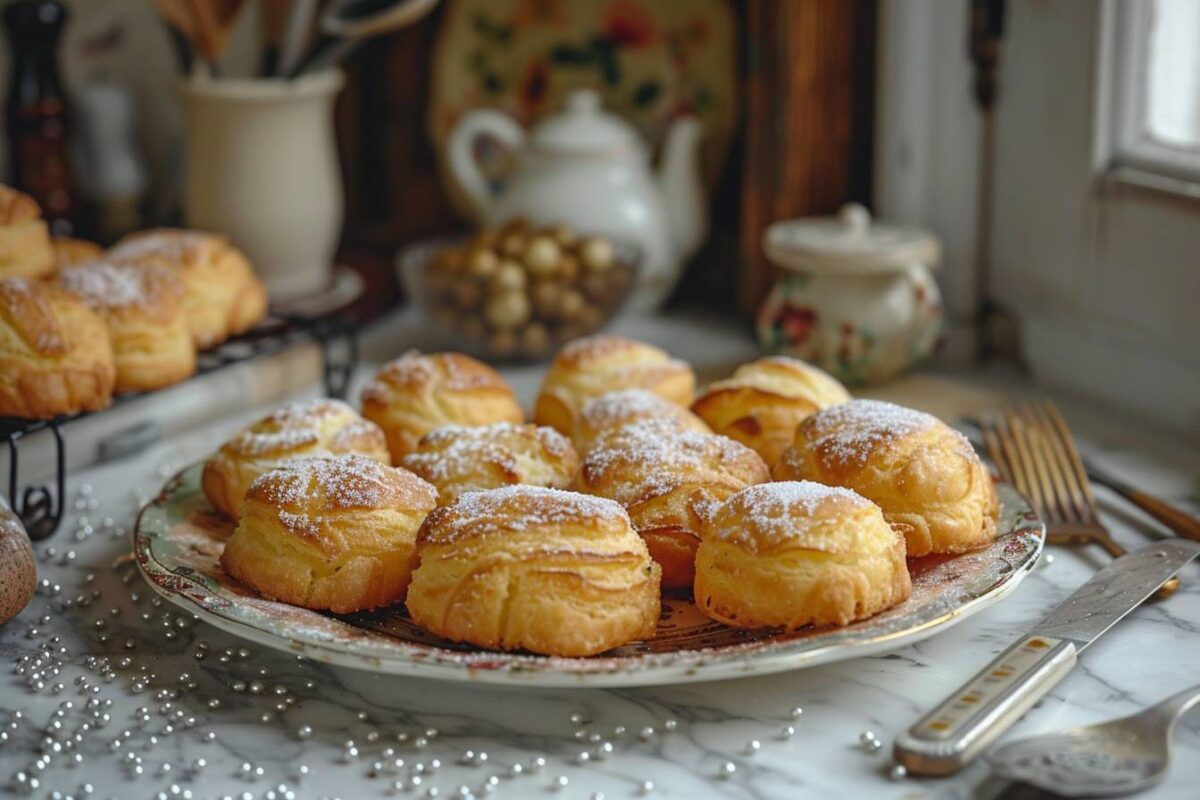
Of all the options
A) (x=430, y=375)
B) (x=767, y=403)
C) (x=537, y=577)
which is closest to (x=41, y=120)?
(x=430, y=375)

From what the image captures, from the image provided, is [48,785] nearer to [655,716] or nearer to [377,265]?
[655,716]

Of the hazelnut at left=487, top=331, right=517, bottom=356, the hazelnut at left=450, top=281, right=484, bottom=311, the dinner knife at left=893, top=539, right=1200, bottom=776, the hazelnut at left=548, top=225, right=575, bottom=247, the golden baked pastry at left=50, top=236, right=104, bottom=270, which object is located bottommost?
the hazelnut at left=487, top=331, right=517, bottom=356

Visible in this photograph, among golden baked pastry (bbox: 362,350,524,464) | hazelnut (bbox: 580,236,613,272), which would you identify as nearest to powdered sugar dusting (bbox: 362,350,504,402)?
golden baked pastry (bbox: 362,350,524,464)

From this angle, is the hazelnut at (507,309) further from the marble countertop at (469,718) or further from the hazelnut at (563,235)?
the marble countertop at (469,718)

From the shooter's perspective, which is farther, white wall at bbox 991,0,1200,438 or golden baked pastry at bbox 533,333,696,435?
white wall at bbox 991,0,1200,438

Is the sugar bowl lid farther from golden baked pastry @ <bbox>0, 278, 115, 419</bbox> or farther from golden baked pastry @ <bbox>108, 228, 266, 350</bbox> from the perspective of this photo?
Answer: golden baked pastry @ <bbox>0, 278, 115, 419</bbox>

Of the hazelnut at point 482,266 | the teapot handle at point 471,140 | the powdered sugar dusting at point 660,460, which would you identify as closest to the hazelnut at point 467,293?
the hazelnut at point 482,266

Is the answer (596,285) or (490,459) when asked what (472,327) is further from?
(490,459)
